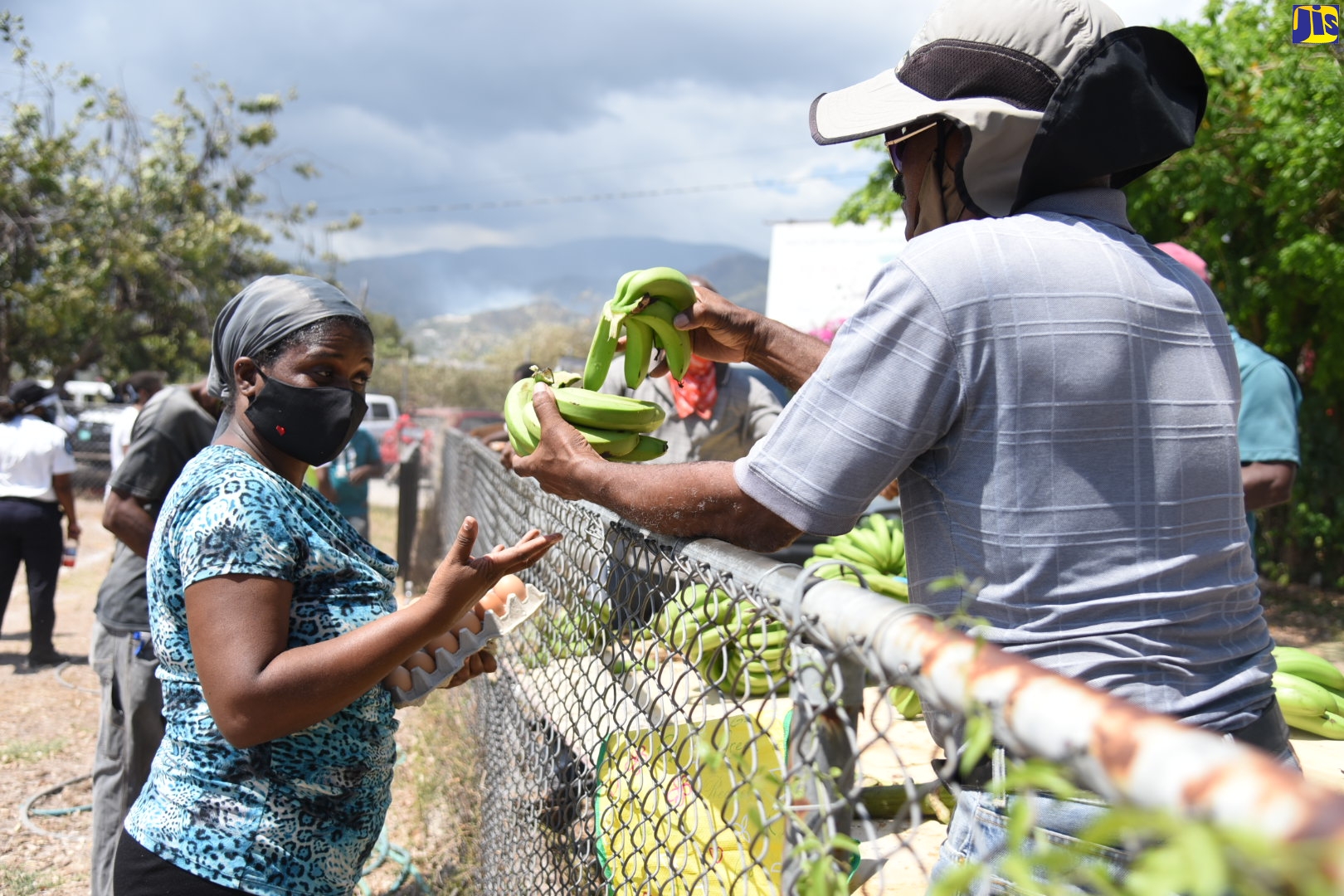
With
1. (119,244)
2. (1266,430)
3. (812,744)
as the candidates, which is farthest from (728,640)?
(119,244)

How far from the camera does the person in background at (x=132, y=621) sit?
12.3 ft

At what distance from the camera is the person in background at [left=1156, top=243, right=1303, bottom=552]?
161 inches

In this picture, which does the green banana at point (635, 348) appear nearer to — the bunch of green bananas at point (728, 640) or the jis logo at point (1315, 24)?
the bunch of green bananas at point (728, 640)

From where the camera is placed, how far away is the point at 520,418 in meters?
2.33

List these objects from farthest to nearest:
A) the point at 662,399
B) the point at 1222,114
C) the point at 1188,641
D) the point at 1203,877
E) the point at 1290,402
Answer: the point at 1222,114, the point at 662,399, the point at 1290,402, the point at 1188,641, the point at 1203,877

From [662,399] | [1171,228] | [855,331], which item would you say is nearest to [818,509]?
[855,331]

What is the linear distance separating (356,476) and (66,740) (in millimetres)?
3373

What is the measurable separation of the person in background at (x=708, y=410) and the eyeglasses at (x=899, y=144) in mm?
2751

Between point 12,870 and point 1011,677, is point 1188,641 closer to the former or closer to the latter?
point 1011,677

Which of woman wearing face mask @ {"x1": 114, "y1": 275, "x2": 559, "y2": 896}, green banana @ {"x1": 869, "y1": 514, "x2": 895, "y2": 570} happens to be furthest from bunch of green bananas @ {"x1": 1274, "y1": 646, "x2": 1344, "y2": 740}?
woman wearing face mask @ {"x1": 114, "y1": 275, "x2": 559, "y2": 896}

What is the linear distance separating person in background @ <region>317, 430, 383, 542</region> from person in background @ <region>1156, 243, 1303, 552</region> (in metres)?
7.06

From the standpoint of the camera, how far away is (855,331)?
5.22 feet

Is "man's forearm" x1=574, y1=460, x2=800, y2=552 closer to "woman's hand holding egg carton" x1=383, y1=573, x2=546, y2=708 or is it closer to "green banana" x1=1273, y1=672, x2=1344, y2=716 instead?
"woman's hand holding egg carton" x1=383, y1=573, x2=546, y2=708

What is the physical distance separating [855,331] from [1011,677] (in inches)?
34.4
